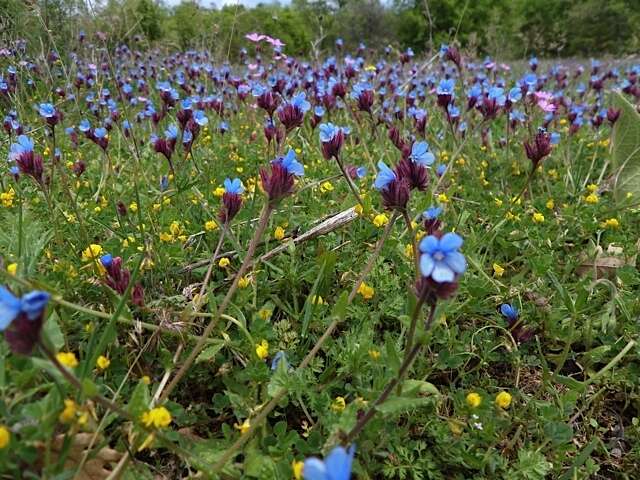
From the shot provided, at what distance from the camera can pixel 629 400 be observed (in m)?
1.63

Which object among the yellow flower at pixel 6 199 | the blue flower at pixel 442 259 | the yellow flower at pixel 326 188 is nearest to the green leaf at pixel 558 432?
the blue flower at pixel 442 259

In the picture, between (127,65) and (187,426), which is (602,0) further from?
(187,426)

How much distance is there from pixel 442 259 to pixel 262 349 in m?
0.65

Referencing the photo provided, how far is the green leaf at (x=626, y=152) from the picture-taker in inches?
108

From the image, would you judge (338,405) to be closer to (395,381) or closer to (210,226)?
(395,381)

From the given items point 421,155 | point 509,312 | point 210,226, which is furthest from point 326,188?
point 509,312

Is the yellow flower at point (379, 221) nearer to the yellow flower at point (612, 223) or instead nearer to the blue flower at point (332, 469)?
the yellow flower at point (612, 223)

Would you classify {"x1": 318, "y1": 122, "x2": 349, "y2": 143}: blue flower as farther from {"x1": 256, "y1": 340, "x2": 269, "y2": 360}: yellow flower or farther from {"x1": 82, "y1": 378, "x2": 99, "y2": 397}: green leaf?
{"x1": 82, "y1": 378, "x2": 99, "y2": 397}: green leaf

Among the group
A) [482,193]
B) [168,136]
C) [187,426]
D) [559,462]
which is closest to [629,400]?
[559,462]

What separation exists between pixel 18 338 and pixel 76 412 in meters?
0.22

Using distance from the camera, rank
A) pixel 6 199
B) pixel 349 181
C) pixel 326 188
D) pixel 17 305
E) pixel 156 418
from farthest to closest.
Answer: pixel 326 188, pixel 6 199, pixel 349 181, pixel 156 418, pixel 17 305

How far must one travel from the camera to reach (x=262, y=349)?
143cm

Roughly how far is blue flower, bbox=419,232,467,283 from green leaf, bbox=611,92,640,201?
2.26 metres

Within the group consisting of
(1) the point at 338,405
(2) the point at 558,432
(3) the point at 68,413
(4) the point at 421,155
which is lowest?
(2) the point at 558,432
